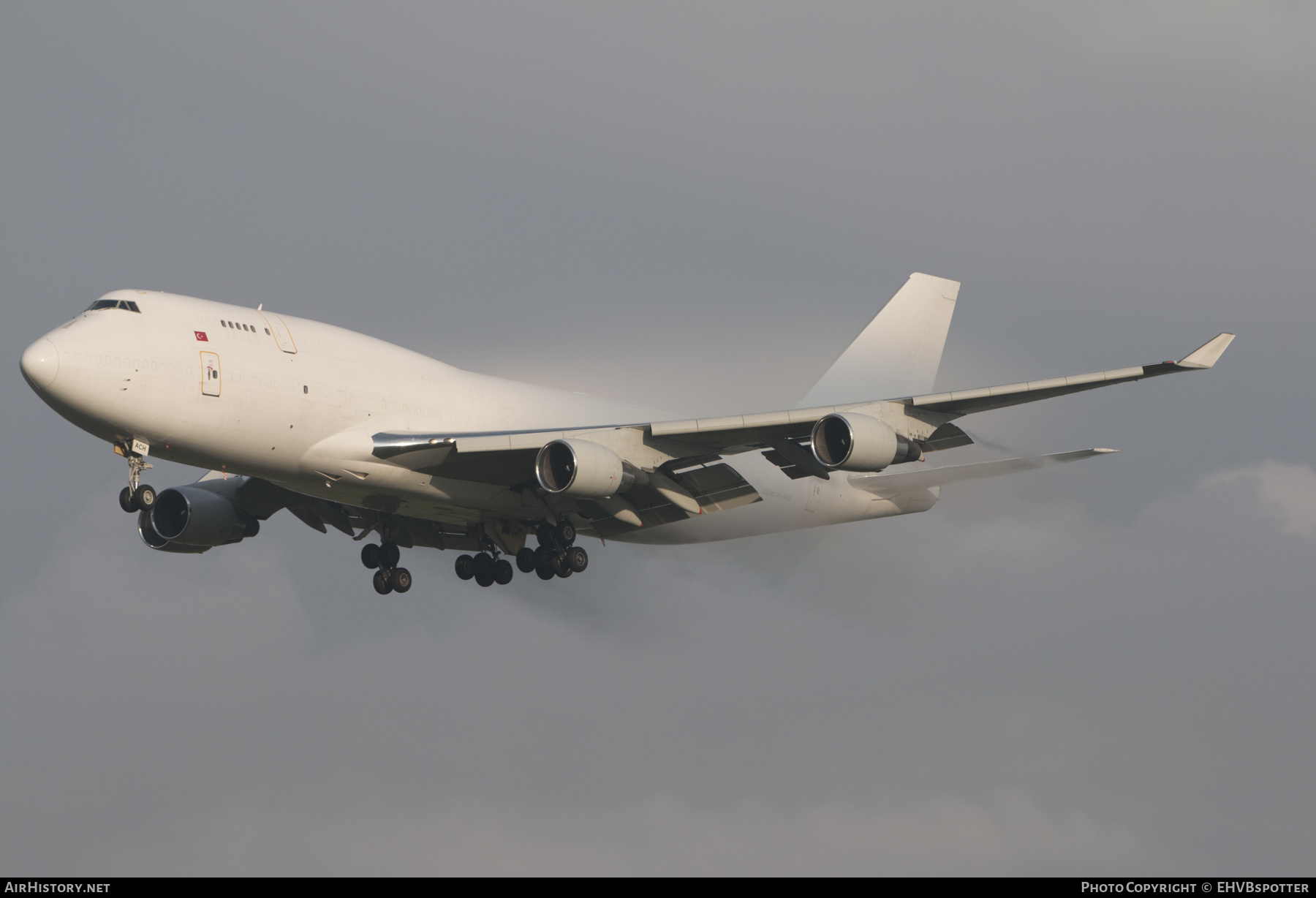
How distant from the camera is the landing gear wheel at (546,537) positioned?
34469 mm

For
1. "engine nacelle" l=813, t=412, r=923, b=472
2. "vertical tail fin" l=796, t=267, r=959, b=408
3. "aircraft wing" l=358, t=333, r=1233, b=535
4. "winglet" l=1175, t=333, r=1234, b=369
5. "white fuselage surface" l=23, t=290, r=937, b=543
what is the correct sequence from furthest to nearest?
"vertical tail fin" l=796, t=267, r=959, b=408 → "aircraft wing" l=358, t=333, r=1233, b=535 → "engine nacelle" l=813, t=412, r=923, b=472 → "white fuselage surface" l=23, t=290, r=937, b=543 → "winglet" l=1175, t=333, r=1234, b=369

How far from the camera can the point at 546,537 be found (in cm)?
3456

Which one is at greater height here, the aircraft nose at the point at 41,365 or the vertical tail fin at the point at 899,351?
the vertical tail fin at the point at 899,351

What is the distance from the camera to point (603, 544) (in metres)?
37.9

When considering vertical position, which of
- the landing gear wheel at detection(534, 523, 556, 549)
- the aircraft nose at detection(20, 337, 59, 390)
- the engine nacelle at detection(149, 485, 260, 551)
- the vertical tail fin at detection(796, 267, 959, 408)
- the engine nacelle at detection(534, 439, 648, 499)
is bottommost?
the aircraft nose at detection(20, 337, 59, 390)

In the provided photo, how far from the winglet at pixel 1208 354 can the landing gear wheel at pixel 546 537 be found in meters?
16.1

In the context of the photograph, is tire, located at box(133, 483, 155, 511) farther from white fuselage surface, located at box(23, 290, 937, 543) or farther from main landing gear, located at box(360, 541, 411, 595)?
main landing gear, located at box(360, 541, 411, 595)

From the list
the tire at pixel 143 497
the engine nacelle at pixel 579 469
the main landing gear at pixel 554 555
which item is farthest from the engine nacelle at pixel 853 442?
the tire at pixel 143 497

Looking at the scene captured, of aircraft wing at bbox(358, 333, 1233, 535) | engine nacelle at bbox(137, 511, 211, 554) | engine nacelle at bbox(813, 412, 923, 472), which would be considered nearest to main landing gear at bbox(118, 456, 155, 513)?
aircraft wing at bbox(358, 333, 1233, 535)

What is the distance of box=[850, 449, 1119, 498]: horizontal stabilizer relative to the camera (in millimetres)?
31953

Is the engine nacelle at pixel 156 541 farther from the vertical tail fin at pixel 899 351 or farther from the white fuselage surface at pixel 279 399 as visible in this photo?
the vertical tail fin at pixel 899 351

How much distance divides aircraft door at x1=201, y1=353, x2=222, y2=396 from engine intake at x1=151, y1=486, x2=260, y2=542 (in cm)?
928

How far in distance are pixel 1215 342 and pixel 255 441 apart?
1983cm

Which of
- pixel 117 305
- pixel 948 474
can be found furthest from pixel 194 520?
pixel 948 474
